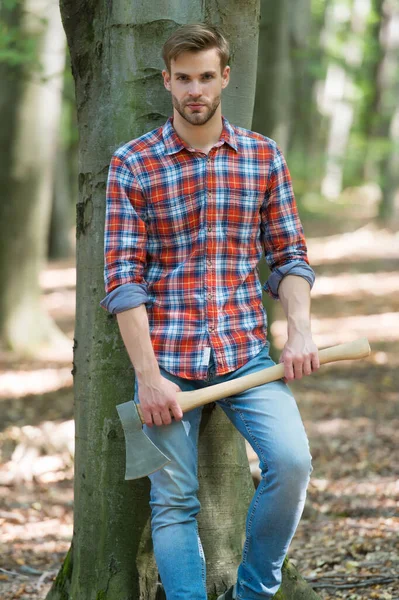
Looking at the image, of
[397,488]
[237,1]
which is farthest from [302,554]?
[237,1]

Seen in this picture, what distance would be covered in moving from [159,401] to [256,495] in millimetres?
515

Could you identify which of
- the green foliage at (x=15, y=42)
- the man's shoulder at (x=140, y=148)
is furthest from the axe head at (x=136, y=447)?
the green foliage at (x=15, y=42)

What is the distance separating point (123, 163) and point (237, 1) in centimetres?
103

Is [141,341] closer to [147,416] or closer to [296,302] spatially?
[147,416]

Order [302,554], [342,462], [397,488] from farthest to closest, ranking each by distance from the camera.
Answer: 1. [342,462]
2. [397,488]
3. [302,554]

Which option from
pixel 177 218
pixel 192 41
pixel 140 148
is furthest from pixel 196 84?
pixel 177 218

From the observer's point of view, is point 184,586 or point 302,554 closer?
point 184,586

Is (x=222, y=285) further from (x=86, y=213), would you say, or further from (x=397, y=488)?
(x=397, y=488)

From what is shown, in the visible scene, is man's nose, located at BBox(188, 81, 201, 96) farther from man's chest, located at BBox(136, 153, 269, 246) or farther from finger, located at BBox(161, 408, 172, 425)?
finger, located at BBox(161, 408, 172, 425)

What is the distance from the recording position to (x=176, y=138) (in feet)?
10.2

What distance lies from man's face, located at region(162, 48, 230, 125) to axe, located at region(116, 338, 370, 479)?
973 mm

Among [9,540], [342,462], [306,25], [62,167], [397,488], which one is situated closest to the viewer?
[9,540]

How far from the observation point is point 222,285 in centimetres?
313

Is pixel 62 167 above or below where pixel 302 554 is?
above
